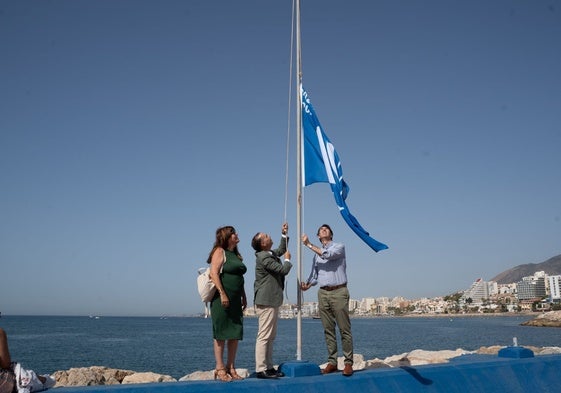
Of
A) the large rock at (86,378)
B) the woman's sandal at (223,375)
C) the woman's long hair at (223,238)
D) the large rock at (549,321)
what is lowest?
the large rock at (549,321)

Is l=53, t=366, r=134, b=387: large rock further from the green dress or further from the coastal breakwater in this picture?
the green dress

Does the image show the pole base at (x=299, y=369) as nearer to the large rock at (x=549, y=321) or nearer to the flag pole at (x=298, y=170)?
the flag pole at (x=298, y=170)

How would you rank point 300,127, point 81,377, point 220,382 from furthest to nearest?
point 81,377, point 300,127, point 220,382

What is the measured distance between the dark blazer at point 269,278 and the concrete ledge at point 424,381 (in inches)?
39.8

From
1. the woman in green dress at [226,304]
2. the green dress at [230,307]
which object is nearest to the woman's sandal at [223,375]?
the woman in green dress at [226,304]

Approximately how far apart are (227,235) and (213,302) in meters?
0.87

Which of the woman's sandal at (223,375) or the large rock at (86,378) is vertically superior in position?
the woman's sandal at (223,375)

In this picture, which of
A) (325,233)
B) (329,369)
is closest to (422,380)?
(329,369)

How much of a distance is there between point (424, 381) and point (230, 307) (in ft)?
9.03

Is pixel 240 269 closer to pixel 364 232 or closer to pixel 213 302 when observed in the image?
pixel 213 302

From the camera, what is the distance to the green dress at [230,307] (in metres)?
5.76

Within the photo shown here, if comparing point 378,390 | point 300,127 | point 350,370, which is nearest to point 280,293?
point 350,370

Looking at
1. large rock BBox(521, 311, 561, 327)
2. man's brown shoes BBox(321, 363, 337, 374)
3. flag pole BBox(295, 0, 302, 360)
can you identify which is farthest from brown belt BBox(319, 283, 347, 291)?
large rock BBox(521, 311, 561, 327)

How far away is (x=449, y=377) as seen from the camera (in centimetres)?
644
